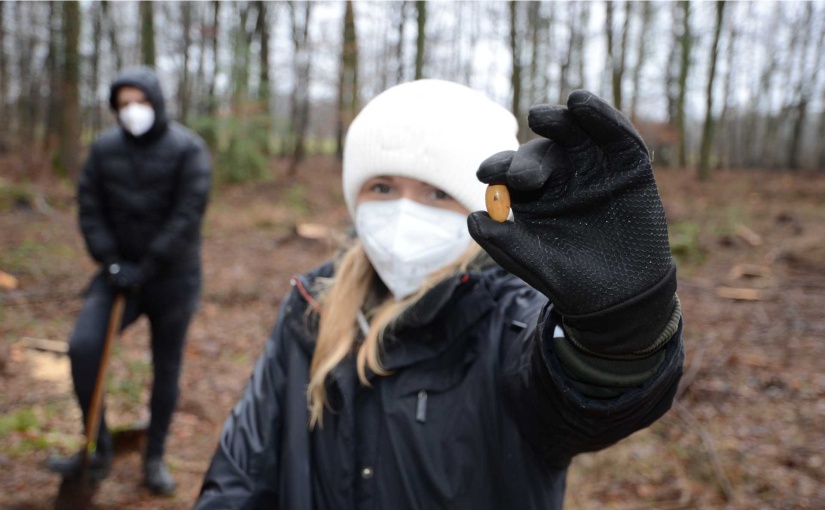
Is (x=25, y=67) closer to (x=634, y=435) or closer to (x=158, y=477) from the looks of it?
(x=158, y=477)

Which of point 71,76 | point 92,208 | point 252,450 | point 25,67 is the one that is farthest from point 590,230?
point 25,67

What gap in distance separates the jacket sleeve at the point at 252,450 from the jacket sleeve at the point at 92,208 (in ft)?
7.04

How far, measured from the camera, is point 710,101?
19.2 meters

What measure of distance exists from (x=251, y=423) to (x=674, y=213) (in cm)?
1498

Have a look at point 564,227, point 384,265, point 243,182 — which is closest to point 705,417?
point 384,265

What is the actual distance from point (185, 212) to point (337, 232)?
113 cm

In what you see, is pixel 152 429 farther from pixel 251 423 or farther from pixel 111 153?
pixel 251 423

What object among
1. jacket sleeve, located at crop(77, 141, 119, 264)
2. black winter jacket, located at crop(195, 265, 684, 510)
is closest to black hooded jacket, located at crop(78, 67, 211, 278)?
jacket sleeve, located at crop(77, 141, 119, 264)

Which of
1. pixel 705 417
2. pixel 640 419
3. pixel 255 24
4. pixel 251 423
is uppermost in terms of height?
pixel 255 24

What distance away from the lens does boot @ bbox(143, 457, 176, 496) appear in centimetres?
362

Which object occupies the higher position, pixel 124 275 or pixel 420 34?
pixel 420 34

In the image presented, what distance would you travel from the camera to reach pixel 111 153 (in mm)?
3521

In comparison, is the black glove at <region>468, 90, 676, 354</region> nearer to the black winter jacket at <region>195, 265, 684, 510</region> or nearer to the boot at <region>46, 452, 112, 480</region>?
the black winter jacket at <region>195, 265, 684, 510</region>

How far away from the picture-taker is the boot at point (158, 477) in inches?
143
